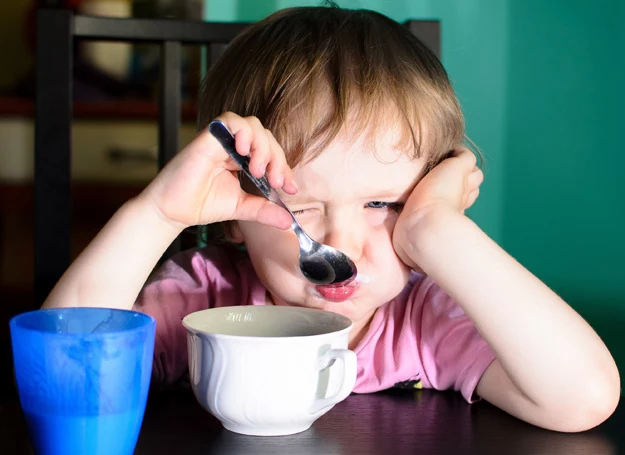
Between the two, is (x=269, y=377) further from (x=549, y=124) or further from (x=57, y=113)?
(x=549, y=124)

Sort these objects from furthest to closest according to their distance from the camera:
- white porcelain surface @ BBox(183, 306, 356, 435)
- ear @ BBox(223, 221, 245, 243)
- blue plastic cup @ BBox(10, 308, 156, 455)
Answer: ear @ BBox(223, 221, 245, 243)
white porcelain surface @ BBox(183, 306, 356, 435)
blue plastic cup @ BBox(10, 308, 156, 455)

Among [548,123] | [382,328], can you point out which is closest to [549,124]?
[548,123]

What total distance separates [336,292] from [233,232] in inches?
8.9

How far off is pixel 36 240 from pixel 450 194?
0.58 metres

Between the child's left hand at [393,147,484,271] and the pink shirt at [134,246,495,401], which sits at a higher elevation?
the child's left hand at [393,147,484,271]

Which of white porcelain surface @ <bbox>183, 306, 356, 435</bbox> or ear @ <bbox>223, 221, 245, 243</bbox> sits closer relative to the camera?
white porcelain surface @ <bbox>183, 306, 356, 435</bbox>

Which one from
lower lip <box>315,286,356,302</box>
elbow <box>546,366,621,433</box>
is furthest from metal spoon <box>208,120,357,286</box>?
elbow <box>546,366,621,433</box>

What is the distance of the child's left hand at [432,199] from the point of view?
0.83m

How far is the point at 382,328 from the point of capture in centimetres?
99

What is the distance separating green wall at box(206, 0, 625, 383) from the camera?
55.1 inches

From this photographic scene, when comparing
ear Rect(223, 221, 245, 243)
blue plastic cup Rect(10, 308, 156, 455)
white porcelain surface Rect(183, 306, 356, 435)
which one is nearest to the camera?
blue plastic cup Rect(10, 308, 156, 455)

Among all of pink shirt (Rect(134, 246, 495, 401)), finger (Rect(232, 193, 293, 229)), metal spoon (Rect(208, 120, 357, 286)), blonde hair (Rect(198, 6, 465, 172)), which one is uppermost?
blonde hair (Rect(198, 6, 465, 172))

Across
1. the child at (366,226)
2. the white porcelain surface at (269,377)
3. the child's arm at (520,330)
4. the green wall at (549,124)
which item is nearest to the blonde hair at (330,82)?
the child at (366,226)

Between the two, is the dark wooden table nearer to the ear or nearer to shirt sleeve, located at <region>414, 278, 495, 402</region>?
shirt sleeve, located at <region>414, 278, 495, 402</region>
